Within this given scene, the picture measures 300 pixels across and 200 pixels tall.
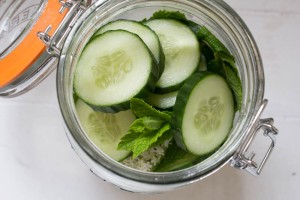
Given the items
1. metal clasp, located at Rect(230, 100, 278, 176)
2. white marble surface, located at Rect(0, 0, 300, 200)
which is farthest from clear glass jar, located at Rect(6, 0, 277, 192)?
white marble surface, located at Rect(0, 0, 300, 200)

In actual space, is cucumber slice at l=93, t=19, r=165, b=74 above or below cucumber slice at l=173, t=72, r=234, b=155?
above

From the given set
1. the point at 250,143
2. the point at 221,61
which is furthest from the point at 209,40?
the point at 250,143

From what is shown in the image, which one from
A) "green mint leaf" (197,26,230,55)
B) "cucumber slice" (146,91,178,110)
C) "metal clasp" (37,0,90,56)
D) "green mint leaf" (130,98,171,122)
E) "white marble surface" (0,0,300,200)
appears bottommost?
"white marble surface" (0,0,300,200)

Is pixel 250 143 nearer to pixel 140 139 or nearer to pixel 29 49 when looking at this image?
pixel 140 139

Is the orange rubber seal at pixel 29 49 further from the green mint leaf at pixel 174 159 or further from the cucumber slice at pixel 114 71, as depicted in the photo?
the green mint leaf at pixel 174 159

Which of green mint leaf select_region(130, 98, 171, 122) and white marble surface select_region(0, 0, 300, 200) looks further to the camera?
white marble surface select_region(0, 0, 300, 200)

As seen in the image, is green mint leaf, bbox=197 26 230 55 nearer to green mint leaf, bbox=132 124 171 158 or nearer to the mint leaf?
the mint leaf

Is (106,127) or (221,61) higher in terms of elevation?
(221,61)
